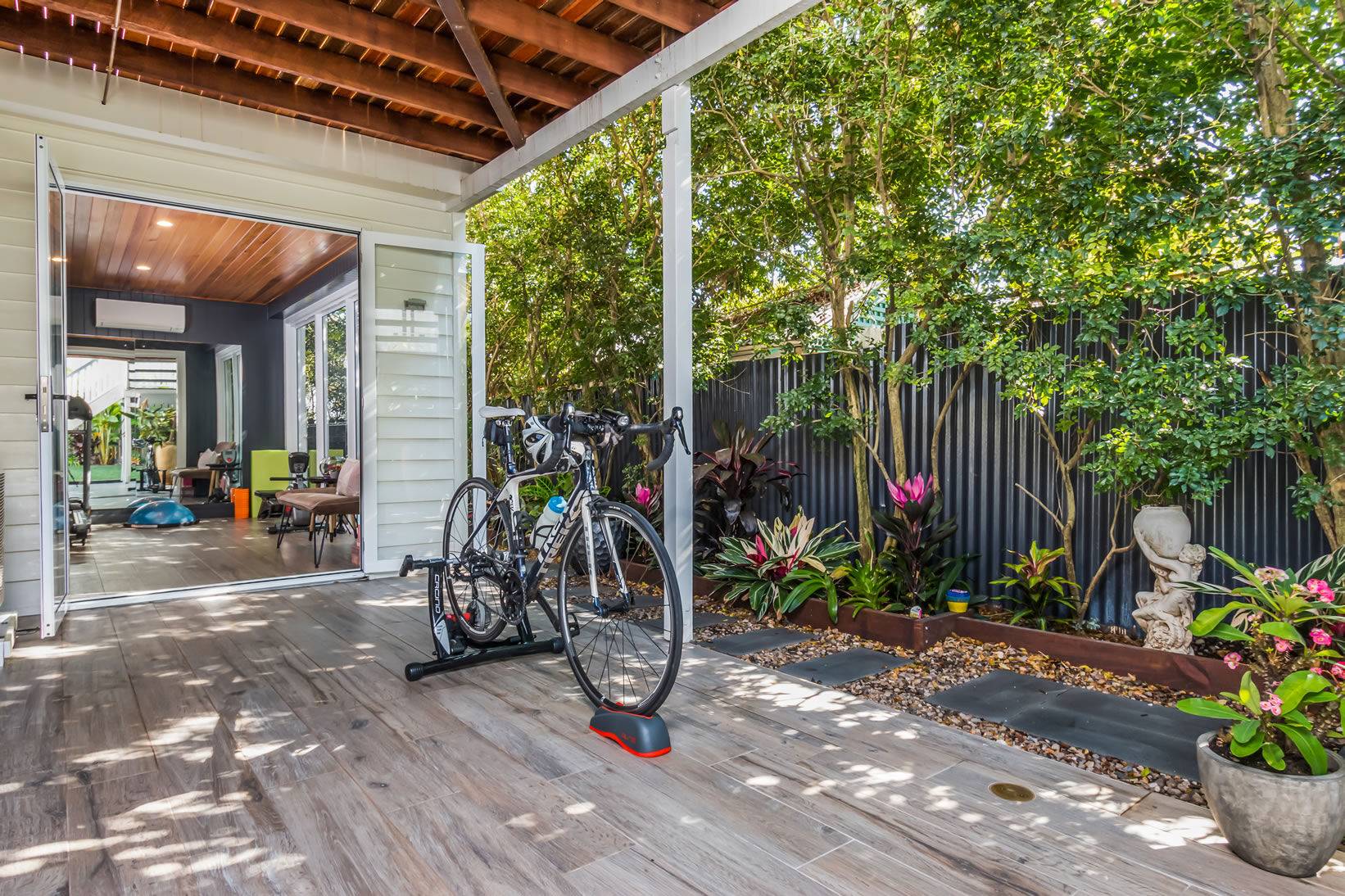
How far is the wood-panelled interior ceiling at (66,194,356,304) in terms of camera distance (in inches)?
251

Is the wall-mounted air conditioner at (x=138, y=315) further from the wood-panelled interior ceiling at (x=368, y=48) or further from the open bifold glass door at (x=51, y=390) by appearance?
the open bifold glass door at (x=51, y=390)

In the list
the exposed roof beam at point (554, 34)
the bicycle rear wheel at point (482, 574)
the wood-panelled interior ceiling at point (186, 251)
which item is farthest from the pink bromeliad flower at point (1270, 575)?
the wood-panelled interior ceiling at point (186, 251)

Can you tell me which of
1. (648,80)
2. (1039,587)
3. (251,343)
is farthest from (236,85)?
(251,343)

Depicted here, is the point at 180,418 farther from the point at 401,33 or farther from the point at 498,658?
the point at 498,658

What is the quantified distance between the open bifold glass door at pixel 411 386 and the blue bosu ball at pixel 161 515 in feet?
16.7

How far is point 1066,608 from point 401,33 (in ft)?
13.4

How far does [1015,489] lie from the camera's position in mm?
3637

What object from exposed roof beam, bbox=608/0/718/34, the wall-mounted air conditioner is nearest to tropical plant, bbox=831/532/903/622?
exposed roof beam, bbox=608/0/718/34

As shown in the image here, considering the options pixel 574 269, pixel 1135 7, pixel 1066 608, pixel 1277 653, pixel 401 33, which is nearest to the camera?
pixel 1277 653

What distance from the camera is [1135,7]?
9.54 feet

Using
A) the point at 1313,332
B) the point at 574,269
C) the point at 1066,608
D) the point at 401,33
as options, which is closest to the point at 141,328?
the point at 574,269

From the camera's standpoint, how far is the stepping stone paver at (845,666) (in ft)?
9.76

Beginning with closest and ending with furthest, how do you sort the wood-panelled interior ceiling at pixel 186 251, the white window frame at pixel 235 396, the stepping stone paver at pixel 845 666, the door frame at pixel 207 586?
the stepping stone paver at pixel 845 666
the door frame at pixel 207 586
the wood-panelled interior ceiling at pixel 186 251
the white window frame at pixel 235 396

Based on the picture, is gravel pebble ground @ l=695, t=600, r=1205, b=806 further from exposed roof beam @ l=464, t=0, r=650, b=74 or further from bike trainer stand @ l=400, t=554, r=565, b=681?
exposed roof beam @ l=464, t=0, r=650, b=74
